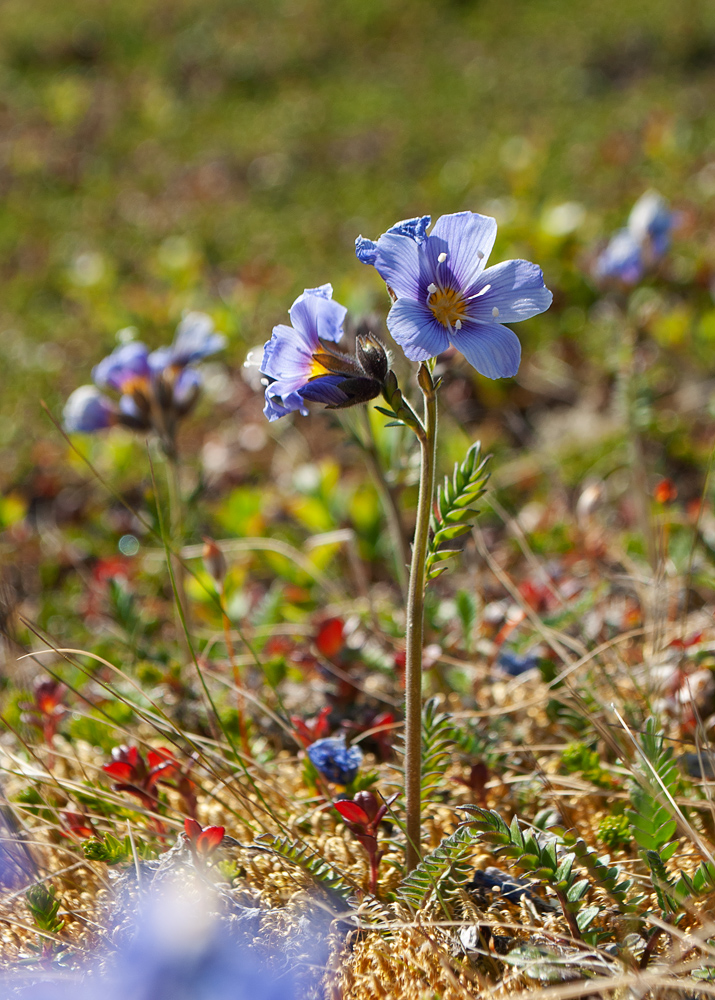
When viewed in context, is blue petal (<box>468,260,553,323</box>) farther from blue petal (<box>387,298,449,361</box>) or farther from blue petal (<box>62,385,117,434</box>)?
blue petal (<box>62,385,117,434</box>)

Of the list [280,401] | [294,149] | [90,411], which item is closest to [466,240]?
[280,401]

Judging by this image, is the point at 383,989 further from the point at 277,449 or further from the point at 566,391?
the point at 566,391

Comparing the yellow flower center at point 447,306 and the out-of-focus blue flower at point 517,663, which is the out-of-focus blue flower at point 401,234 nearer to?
the yellow flower center at point 447,306

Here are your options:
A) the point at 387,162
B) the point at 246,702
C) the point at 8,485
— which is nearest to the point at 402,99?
the point at 387,162

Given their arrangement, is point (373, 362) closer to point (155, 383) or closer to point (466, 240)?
point (466, 240)

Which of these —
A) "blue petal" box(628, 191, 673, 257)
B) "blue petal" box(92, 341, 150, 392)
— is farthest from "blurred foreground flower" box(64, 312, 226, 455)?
"blue petal" box(628, 191, 673, 257)

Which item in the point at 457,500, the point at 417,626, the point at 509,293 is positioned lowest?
the point at 417,626
